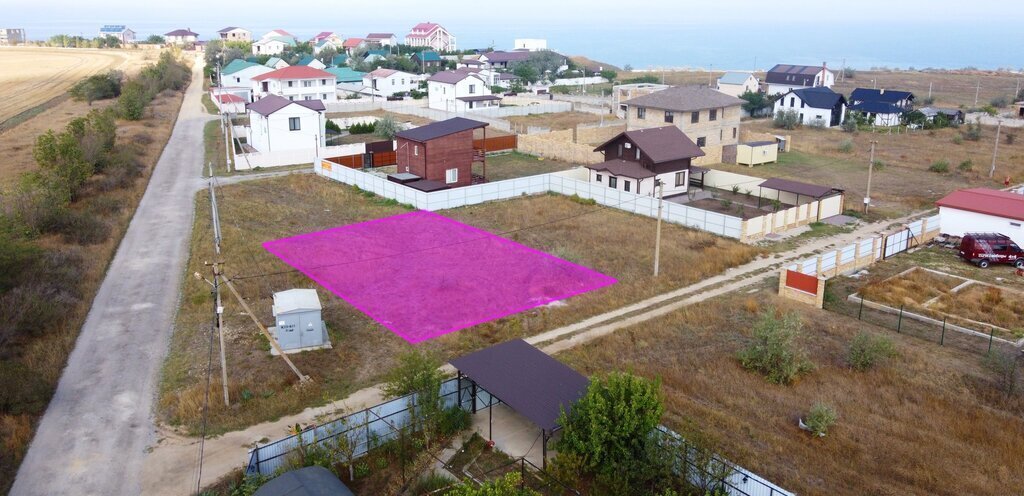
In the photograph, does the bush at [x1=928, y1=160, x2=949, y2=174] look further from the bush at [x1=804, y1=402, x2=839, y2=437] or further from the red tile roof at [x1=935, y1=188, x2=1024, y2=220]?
the bush at [x1=804, y1=402, x2=839, y2=437]

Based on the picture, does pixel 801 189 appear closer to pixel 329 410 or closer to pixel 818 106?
pixel 329 410

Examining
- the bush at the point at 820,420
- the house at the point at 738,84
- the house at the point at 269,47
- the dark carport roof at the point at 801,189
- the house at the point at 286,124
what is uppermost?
the house at the point at 269,47

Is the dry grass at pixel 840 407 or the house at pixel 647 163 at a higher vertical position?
the house at pixel 647 163

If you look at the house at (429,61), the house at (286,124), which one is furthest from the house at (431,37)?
the house at (286,124)

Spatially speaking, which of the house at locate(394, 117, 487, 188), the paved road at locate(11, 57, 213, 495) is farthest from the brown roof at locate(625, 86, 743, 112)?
the paved road at locate(11, 57, 213, 495)

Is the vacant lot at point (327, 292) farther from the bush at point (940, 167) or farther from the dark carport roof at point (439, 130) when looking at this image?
the bush at point (940, 167)

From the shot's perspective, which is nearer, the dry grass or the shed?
the dry grass
